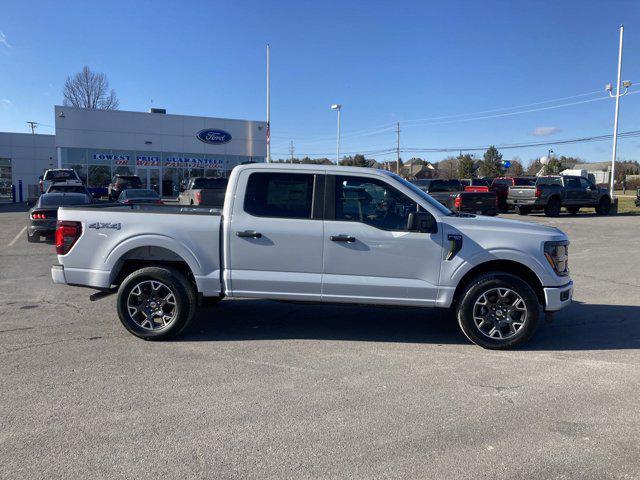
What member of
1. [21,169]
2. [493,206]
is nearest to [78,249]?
[493,206]

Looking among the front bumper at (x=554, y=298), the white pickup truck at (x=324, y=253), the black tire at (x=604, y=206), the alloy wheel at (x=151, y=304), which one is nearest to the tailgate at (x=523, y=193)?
the black tire at (x=604, y=206)

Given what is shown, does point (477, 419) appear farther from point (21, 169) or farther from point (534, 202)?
point (21, 169)

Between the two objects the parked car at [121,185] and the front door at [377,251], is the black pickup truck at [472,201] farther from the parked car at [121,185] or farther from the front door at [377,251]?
the parked car at [121,185]

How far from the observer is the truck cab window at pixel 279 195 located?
546 cm

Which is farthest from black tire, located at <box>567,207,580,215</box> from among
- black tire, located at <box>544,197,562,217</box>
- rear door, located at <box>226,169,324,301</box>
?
rear door, located at <box>226,169,324,301</box>

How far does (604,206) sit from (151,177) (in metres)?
29.3

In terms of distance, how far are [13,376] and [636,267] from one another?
11.3m

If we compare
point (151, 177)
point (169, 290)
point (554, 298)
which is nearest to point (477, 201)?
point (554, 298)

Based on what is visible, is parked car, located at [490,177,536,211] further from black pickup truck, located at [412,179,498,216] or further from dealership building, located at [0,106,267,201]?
dealership building, located at [0,106,267,201]

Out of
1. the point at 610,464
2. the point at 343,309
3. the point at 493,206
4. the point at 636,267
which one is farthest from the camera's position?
the point at 493,206

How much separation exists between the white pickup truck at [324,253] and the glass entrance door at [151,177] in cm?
3251

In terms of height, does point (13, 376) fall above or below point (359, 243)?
below

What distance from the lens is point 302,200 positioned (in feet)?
18.0

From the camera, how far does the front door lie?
5297 millimetres
